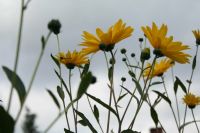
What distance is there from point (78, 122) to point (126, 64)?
0.72 meters

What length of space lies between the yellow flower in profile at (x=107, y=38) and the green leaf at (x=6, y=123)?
1.11 metres

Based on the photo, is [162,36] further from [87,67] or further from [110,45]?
[87,67]

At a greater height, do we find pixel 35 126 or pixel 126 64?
pixel 35 126

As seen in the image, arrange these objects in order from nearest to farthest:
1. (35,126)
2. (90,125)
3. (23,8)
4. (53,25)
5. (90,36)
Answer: (23,8)
(53,25)
(90,125)
(90,36)
(35,126)

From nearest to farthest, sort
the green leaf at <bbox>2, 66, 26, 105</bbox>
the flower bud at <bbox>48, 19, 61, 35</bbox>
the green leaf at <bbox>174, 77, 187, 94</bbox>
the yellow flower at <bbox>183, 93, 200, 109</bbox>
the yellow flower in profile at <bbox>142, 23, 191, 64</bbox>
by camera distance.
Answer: the green leaf at <bbox>2, 66, 26, 105</bbox> < the flower bud at <bbox>48, 19, 61, 35</bbox> < the yellow flower in profile at <bbox>142, 23, 191, 64</bbox> < the green leaf at <bbox>174, 77, 187, 94</bbox> < the yellow flower at <bbox>183, 93, 200, 109</bbox>

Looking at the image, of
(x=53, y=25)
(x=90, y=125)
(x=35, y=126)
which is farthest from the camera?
(x=35, y=126)

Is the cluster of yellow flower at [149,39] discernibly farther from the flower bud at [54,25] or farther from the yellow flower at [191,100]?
the yellow flower at [191,100]

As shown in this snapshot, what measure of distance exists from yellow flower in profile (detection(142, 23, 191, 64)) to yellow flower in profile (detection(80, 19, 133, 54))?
4.5 inches

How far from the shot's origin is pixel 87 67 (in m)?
2.48

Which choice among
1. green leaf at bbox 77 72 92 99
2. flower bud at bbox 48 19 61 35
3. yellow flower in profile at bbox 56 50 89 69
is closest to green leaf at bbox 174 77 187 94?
yellow flower in profile at bbox 56 50 89 69

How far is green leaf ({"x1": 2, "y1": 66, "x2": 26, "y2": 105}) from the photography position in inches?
45.9

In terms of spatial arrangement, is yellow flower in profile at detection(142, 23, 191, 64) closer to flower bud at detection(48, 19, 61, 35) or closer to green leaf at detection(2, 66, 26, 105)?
flower bud at detection(48, 19, 61, 35)

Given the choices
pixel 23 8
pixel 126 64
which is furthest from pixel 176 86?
pixel 23 8

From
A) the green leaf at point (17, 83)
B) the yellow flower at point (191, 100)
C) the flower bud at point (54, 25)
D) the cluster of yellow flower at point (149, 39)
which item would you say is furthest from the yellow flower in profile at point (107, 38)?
the yellow flower at point (191, 100)
